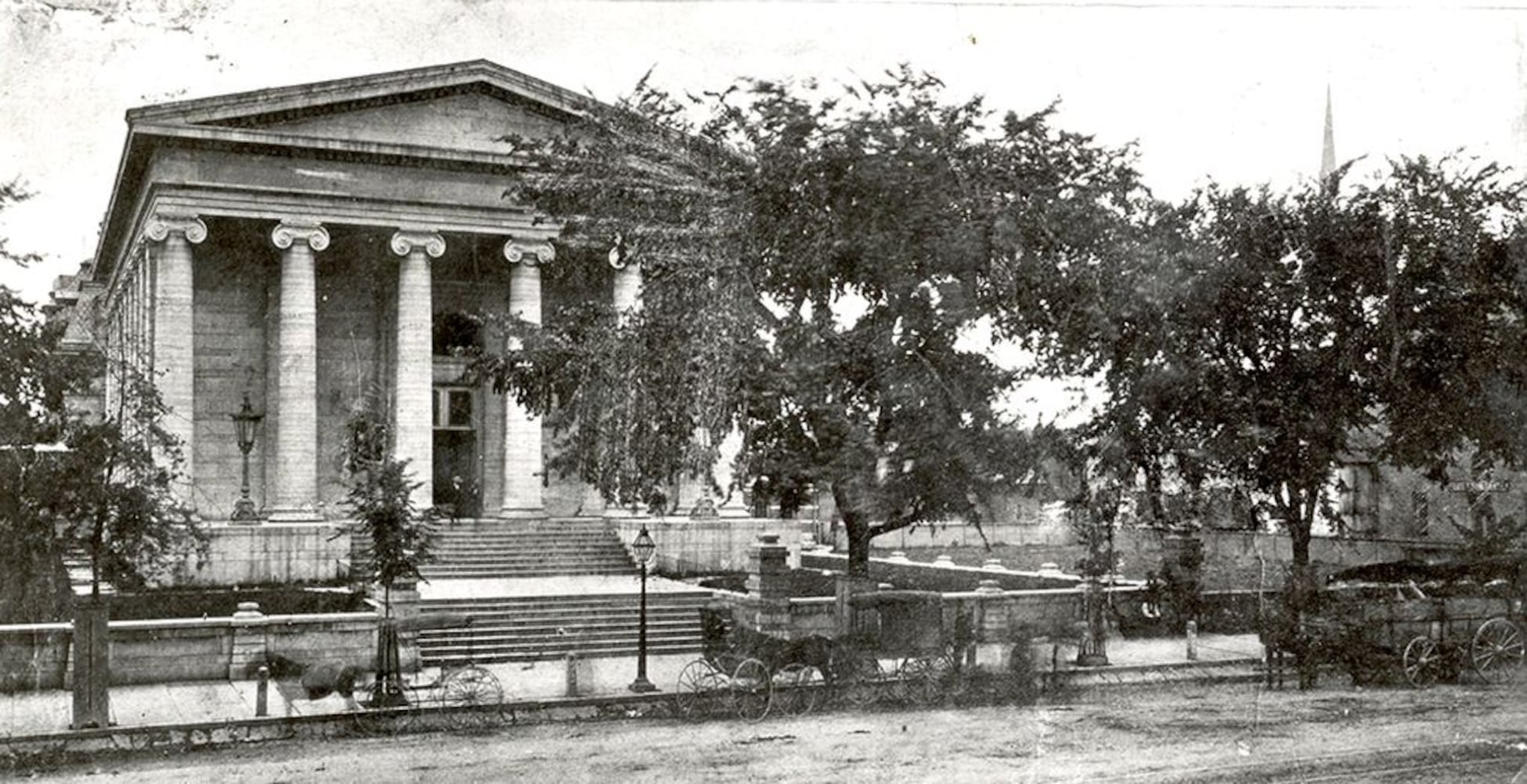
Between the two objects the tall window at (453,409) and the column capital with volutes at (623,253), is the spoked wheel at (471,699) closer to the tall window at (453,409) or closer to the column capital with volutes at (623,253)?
the column capital with volutes at (623,253)

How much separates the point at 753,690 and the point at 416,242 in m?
18.9

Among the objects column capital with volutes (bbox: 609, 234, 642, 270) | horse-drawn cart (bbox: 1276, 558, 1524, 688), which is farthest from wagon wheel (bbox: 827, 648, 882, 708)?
column capital with volutes (bbox: 609, 234, 642, 270)

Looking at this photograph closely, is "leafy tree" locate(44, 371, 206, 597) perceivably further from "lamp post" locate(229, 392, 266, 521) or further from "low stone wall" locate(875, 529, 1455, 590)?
"low stone wall" locate(875, 529, 1455, 590)

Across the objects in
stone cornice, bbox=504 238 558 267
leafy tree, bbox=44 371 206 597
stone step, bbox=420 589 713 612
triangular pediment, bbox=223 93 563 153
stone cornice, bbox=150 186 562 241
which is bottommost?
stone step, bbox=420 589 713 612

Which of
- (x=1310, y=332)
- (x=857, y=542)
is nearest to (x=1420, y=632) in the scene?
(x=1310, y=332)

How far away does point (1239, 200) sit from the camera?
22.5 meters

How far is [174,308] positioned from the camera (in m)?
30.6

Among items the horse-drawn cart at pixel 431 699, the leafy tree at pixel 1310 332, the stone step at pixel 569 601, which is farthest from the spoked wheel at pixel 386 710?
the leafy tree at pixel 1310 332

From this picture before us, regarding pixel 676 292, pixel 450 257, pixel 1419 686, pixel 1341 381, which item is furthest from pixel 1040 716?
pixel 450 257

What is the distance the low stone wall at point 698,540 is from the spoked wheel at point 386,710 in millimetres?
14607

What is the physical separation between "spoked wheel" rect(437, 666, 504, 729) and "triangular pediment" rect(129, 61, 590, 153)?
16.3 meters

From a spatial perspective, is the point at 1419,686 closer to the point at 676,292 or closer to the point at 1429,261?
the point at 1429,261

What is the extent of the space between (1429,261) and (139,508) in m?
19.1

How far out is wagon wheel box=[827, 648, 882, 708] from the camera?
18.1m
